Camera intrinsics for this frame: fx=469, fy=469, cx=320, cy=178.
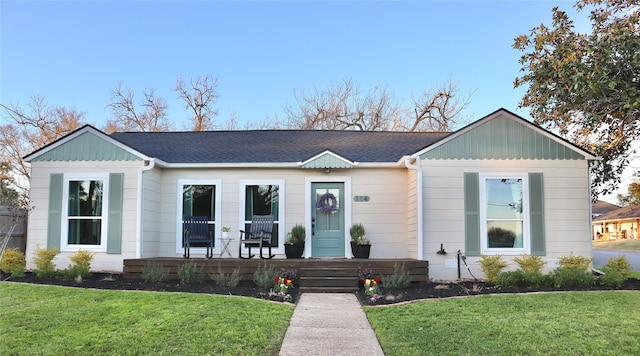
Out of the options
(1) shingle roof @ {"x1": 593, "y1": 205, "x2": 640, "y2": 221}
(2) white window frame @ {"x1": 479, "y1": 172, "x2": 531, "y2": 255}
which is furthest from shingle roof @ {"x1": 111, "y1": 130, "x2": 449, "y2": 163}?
(1) shingle roof @ {"x1": 593, "y1": 205, "x2": 640, "y2": 221}

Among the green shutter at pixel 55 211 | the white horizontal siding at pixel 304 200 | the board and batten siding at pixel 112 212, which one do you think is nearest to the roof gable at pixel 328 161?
the white horizontal siding at pixel 304 200

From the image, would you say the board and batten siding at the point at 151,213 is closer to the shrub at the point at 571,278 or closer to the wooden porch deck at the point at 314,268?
the wooden porch deck at the point at 314,268

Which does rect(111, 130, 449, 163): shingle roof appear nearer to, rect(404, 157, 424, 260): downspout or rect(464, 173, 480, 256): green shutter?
rect(404, 157, 424, 260): downspout

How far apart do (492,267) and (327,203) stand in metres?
3.58

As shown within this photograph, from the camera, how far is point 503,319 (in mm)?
5551

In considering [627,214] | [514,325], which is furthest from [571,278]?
[627,214]

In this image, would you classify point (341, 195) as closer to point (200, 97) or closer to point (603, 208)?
point (200, 97)

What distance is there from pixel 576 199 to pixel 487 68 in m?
5.75

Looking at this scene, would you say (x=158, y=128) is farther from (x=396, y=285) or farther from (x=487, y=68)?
(x=396, y=285)

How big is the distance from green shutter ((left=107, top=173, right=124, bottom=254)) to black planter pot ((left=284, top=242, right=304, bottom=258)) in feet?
10.8

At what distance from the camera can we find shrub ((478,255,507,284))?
813cm

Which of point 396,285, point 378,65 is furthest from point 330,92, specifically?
point 396,285

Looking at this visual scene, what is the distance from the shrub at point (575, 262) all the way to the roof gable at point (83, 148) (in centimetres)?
870

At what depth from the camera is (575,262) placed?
8352mm
